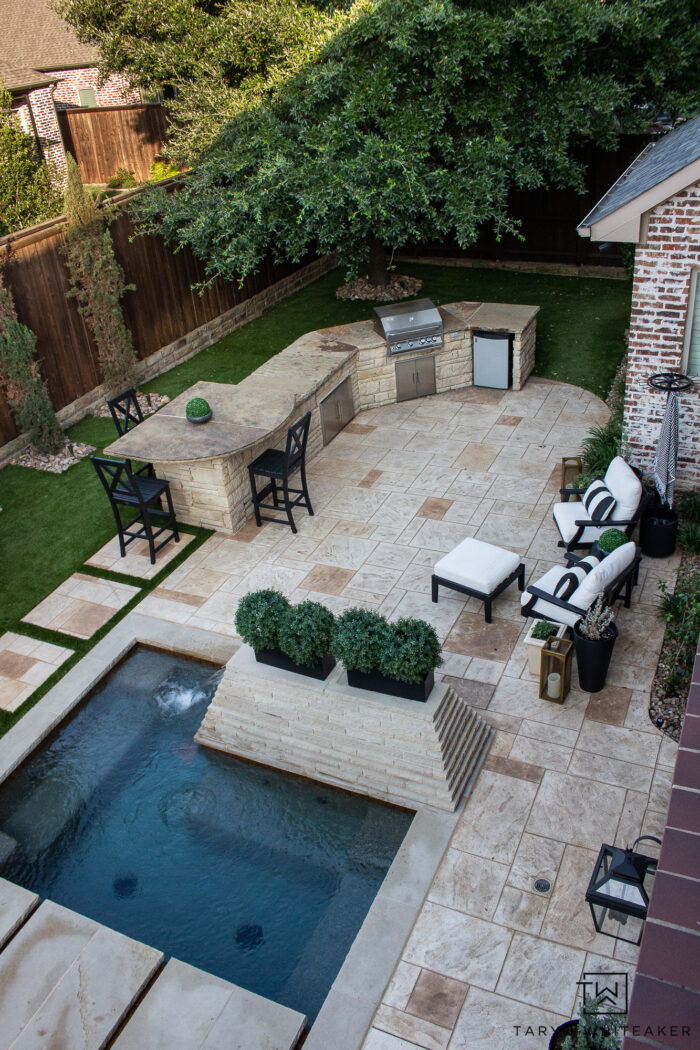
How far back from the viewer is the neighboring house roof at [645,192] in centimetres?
821

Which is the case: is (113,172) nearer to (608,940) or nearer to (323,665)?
(323,665)

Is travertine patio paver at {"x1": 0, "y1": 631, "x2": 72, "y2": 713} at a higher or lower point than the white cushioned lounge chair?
lower

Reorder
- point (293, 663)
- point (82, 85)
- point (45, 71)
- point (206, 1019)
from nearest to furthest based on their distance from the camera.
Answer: point (206, 1019) < point (293, 663) < point (45, 71) < point (82, 85)

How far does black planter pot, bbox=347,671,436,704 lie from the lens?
22.2 feet

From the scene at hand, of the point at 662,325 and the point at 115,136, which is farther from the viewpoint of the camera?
the point at 115,136

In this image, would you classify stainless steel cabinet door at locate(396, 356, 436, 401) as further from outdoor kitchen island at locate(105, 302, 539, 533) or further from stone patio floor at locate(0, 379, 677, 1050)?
stone patio floor at locate(0, 379, 677, 1050)

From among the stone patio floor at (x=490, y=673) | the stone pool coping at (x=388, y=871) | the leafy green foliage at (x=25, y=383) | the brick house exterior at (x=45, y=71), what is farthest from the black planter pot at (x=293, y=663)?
the brick house exterior at (x=45, y=71)

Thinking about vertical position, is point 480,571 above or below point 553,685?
above

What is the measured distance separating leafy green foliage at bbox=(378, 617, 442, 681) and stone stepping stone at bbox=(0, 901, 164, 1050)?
8.24 ft

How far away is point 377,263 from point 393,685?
427 inches

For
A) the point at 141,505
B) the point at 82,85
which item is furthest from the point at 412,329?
the point at 82,85

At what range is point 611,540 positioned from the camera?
8.09 metres

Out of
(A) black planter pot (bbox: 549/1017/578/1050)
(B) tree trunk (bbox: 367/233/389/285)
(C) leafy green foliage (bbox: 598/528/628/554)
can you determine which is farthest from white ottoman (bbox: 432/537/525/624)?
(B) tree trunk (bbox: 367/233/389/285)

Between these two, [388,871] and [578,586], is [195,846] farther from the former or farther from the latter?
[578,586]
